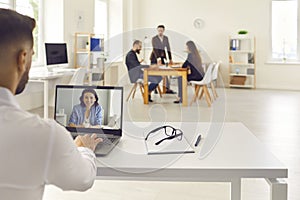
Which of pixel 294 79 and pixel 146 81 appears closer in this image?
pixel 146 81

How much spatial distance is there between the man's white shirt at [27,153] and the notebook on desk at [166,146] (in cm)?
71

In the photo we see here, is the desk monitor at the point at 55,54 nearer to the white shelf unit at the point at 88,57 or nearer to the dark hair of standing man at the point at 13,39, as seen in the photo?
the white shelf unit at the point at 88,57

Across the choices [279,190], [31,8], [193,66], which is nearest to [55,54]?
[31,8]

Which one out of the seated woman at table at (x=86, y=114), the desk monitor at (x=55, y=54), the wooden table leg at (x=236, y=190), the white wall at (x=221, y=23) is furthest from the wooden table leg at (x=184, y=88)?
the seated woman at table at (x=86, y=114)

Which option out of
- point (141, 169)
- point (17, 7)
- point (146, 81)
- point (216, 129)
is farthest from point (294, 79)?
point (141, 169)

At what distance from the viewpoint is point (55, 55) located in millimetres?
6348

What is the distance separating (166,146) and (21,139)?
36.0 inches

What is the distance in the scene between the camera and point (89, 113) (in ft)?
5.67

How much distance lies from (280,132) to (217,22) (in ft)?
19.8

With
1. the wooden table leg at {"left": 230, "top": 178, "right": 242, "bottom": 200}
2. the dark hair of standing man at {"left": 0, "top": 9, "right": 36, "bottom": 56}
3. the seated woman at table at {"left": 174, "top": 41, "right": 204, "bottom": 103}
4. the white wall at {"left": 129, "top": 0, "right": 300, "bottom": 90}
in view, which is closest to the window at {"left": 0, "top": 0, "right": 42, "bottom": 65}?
the seated woman at table at {"left": 174, "top": 41, "right": 204, "bottom": 103}

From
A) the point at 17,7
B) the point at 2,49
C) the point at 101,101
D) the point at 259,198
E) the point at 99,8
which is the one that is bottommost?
the point at 259,198

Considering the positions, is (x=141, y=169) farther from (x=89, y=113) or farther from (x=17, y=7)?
(x=17, y=7)

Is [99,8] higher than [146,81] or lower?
higher

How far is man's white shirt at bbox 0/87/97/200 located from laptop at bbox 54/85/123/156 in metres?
0.80
